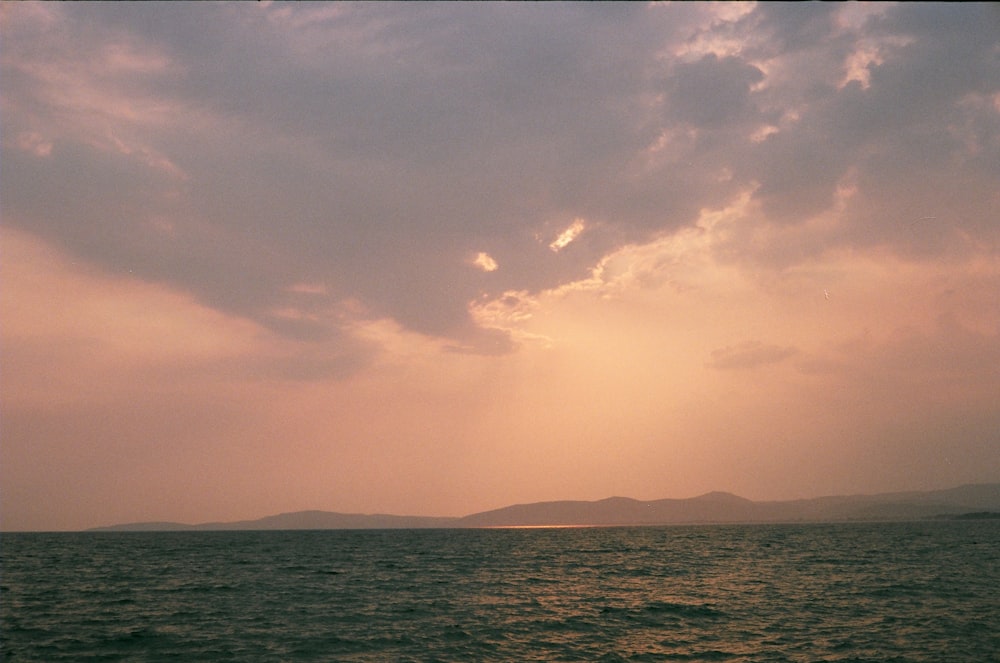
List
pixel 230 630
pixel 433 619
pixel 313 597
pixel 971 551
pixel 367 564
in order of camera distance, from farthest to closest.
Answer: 1. pixel 971 551
2. pixel 367 564
3. pixel 313 597
4. pixel 433 619
5. pixel 230 630

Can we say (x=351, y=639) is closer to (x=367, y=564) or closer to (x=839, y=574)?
(x=839, y=574)

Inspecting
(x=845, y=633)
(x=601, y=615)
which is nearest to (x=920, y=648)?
(x=845, y=633)

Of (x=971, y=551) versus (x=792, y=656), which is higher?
(x=792, y=656)

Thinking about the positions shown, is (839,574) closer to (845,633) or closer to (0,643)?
(845,633)

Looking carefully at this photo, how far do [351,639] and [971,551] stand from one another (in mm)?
93102

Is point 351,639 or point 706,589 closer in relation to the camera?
point 351,639

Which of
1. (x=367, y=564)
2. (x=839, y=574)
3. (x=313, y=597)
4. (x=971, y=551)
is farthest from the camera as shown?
(x=971, y=551)

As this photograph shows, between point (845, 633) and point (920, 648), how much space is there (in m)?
3.80

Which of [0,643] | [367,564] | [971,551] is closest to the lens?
[0,643]

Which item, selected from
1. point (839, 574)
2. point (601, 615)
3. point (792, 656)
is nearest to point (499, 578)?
point (601, 615)

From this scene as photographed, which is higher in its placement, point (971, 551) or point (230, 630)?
point (230, 630)

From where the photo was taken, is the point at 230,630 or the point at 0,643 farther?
the point at 230,630

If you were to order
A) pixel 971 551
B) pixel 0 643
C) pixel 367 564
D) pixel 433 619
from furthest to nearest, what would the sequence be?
1. pixel 971 551
2. pixel 367 564
3. pixel 433 619
4. pixel 0 643

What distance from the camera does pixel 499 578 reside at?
64375 millimetres
